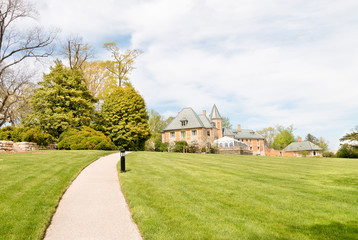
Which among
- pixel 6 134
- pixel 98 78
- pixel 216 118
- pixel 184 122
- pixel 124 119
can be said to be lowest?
pixel 6 134

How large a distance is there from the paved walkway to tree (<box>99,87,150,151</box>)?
2536 cm

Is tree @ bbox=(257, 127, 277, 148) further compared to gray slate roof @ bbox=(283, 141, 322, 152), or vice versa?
tree @ bbox=(257, 127, 277, 148)

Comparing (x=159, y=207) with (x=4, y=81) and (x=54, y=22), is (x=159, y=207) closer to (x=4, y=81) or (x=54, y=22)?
(x=54, y=22)

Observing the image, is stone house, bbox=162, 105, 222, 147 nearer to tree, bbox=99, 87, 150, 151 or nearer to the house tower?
the house tower

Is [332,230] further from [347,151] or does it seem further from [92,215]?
[347,151]

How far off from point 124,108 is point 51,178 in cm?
2604

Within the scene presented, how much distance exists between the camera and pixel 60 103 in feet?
92.6

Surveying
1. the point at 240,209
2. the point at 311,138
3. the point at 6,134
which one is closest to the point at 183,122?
the point at 6,134

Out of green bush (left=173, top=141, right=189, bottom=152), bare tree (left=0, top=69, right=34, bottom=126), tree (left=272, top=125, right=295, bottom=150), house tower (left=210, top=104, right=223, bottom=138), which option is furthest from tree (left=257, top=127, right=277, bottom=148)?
bare tree (left=0, top=69, right=34, bottom=126)

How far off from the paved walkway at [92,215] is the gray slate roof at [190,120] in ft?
138

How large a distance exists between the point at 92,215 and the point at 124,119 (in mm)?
29315

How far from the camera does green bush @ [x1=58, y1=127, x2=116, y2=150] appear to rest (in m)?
24.7

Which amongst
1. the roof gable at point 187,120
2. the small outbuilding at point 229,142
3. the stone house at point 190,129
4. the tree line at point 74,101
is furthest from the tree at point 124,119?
the small outbuilding at point 229,142

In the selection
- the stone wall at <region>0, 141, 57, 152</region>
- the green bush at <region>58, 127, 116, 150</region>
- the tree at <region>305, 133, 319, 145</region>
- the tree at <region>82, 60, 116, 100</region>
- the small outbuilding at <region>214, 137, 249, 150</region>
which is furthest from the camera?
the tree at <region>305, 133, 319, 145</region>
